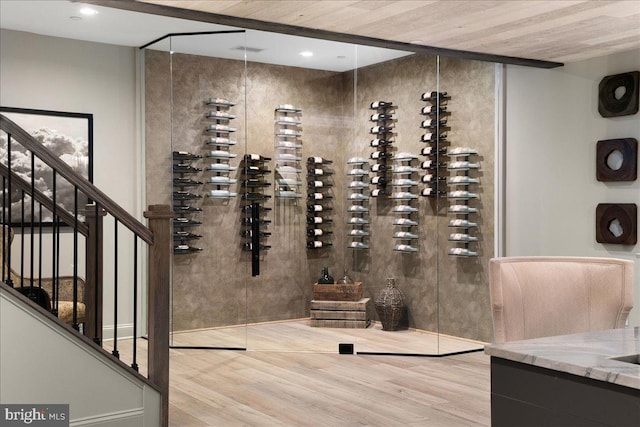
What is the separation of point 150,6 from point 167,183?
9.05 ft

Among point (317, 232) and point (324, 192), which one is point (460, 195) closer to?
point (324, 192)

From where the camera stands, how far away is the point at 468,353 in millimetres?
6195

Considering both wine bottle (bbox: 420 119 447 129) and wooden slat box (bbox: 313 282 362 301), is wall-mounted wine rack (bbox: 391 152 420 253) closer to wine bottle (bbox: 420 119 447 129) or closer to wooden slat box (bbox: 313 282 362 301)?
wine bottle (bbox: 420 119 447 129)

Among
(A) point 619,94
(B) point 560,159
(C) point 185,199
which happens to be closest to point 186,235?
(C) point 185,199

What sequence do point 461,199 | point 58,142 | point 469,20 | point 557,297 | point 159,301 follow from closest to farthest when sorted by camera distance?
point 557,297 < point 159,301 < point 469,20 < point 461,199 < point 58,142

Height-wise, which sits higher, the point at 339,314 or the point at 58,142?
the point at 58,142

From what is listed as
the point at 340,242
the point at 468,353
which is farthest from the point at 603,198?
the point at 340,242

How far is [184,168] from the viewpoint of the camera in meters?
6.45

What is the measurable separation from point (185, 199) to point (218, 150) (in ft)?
1.76

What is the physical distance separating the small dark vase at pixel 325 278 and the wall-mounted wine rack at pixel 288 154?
2.27ft

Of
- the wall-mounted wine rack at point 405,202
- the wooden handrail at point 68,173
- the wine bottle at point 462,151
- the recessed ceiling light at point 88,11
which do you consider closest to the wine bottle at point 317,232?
the wall-mounted wine rack at point 405,202

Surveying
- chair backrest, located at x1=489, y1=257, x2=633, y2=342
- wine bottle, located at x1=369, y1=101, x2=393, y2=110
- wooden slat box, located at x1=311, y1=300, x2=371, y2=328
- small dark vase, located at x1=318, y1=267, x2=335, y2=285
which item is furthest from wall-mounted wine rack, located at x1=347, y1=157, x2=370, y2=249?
chair backrest, located at x1=489, y1=257, x2=633, y2=342

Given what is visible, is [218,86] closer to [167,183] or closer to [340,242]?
[167,183]

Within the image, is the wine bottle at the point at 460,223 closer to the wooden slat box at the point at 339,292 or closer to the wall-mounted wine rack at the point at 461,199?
the wall-mounted wine rack at the point at 461,199
